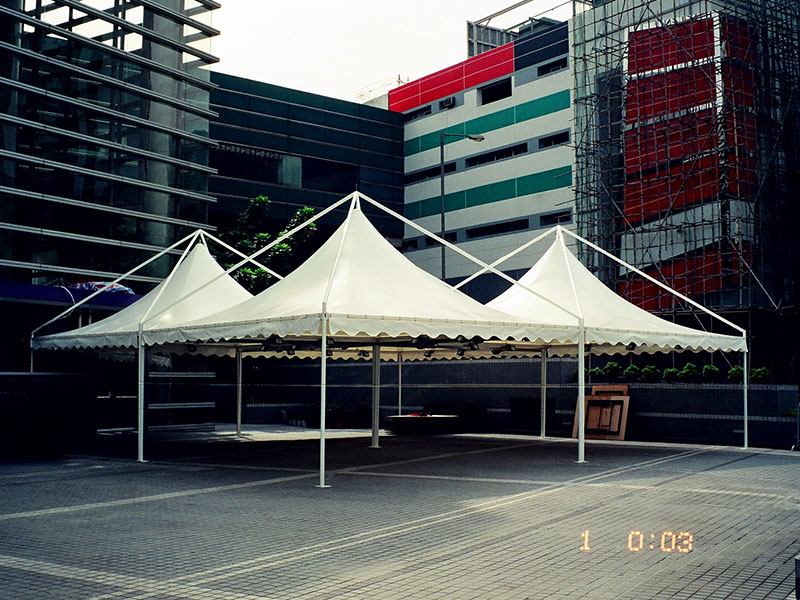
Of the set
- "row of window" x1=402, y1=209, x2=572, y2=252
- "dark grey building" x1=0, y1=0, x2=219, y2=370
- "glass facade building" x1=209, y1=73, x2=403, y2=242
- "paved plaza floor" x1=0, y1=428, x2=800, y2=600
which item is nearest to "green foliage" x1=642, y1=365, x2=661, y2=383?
"paved plaza floor" x1=0, y1=428, x2=800, y2=600

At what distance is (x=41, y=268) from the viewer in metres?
32.1

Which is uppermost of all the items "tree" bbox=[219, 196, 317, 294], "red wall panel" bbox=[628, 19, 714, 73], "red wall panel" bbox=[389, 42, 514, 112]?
"red wall panel" bbox=[389, 42, 514, 112]

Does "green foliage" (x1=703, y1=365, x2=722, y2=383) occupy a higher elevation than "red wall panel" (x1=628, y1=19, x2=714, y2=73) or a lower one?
lower

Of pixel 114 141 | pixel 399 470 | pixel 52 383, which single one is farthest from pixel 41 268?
pixel 399 470

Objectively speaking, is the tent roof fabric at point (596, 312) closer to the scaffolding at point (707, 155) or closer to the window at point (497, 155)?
the scaffolding at point (707, 155)

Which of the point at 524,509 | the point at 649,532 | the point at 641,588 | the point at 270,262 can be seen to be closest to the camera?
the point at 641,588

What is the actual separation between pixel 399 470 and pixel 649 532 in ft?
25.3

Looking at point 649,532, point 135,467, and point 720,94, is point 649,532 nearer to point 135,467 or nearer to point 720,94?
point 135,467

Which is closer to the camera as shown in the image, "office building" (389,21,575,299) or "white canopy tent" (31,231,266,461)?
"white canopy tent" (31,231,266,461)

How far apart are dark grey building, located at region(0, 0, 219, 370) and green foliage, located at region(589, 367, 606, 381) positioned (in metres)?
17.4

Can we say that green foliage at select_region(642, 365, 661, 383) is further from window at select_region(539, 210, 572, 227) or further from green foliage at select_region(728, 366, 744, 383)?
window at select_region(539, 210, 572, 227)

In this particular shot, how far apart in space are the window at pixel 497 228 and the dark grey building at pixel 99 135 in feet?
67.7

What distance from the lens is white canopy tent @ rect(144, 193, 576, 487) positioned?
50.5ft
